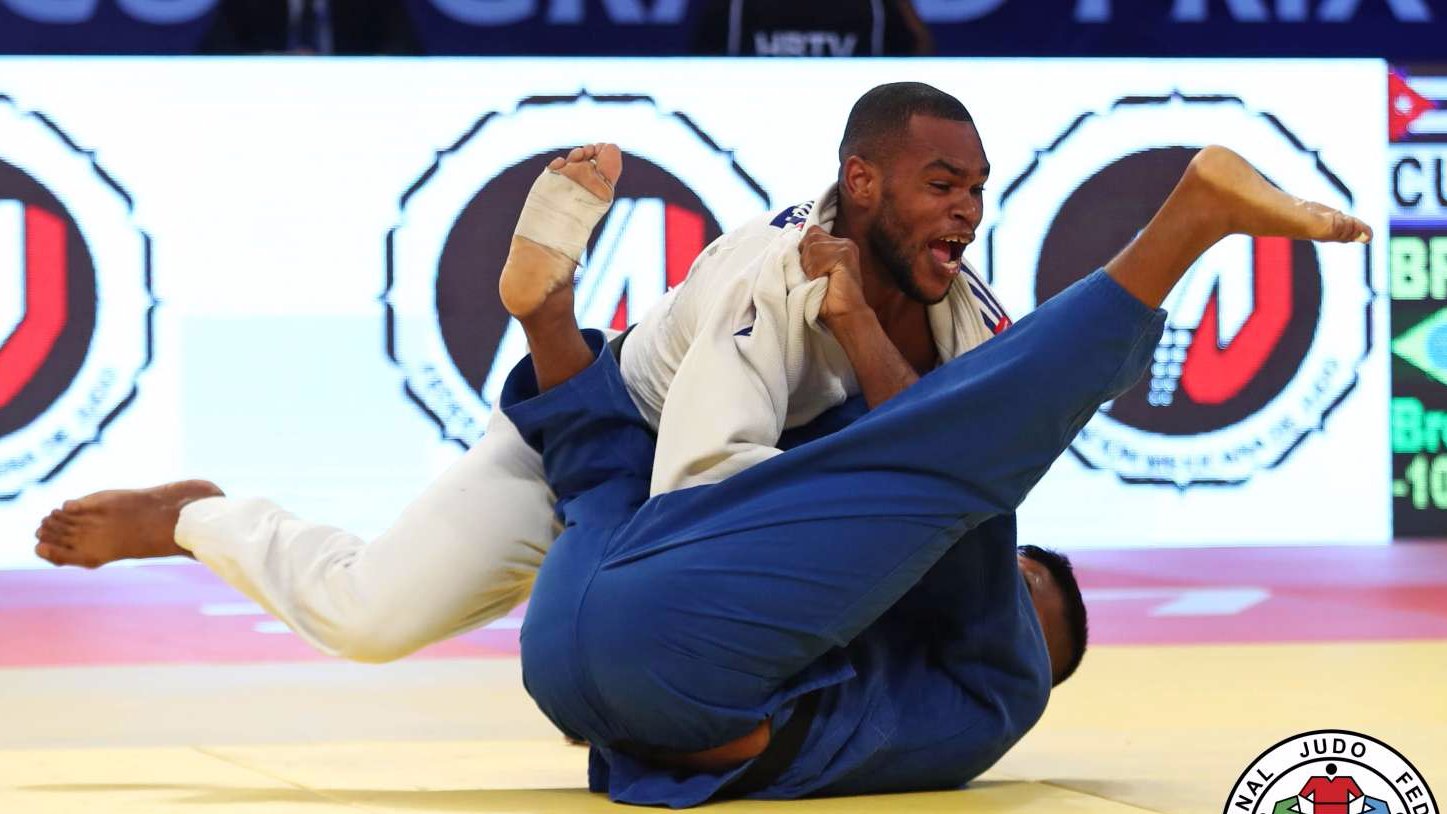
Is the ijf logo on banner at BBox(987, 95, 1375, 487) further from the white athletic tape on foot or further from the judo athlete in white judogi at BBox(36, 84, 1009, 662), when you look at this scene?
the white athletic tape on foot

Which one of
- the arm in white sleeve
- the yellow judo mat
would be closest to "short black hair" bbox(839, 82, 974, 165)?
the arm in white sleeve

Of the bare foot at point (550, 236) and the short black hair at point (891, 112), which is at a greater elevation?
the short black hair at point (891, 112)

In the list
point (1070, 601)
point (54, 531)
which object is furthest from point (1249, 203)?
point (54, 531)

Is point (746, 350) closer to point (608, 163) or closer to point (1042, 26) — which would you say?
point (608, 163)

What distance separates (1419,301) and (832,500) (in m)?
4.57

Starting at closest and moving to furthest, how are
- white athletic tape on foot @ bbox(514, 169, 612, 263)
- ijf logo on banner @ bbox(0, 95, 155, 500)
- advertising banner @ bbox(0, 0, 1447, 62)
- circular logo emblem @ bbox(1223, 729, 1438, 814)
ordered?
circular logo emblem @ bbox(1223, 729, 1438, 814) → white athletic tape on foot @ bbox(514, 169, 612, 263) → ijf logo on banner @ bbox(0, 95, 155, 500) → advertising banner @ bbox(0, 0, 1447, 62)

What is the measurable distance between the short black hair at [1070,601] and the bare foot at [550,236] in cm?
89

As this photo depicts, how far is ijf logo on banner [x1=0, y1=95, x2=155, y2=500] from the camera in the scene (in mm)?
5957

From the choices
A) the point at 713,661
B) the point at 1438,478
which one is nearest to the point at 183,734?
the point at 713,661

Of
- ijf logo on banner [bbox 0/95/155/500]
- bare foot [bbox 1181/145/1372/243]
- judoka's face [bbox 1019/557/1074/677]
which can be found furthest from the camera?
ijf logo on banner [bbox 0/95/155/500]

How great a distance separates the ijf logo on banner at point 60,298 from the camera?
19.5 ft

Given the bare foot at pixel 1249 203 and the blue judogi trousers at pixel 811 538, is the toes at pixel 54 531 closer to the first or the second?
the blue judogi trousers at pixel 811 538

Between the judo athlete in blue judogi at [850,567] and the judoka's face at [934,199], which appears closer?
the judo athlete in blue judogi at [850,567]

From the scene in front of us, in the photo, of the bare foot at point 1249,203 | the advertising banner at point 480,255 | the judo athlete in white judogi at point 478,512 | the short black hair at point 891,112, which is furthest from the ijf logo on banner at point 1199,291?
the bare foot at point 1249,203
